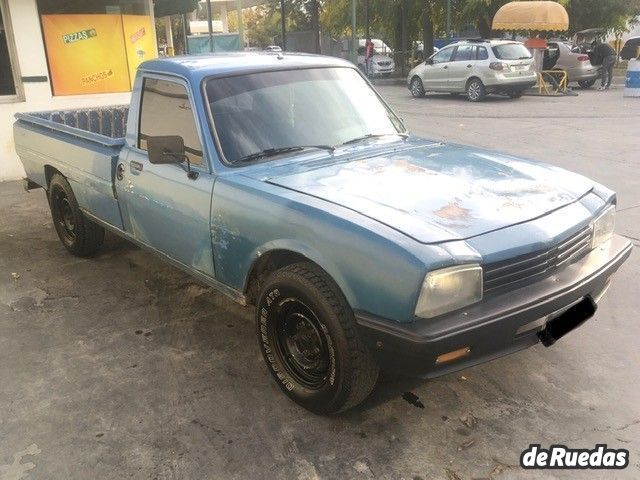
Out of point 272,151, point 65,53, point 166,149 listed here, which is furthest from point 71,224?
point 65,53

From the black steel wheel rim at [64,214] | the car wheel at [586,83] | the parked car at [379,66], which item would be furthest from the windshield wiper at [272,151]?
the parked car at [379,66]

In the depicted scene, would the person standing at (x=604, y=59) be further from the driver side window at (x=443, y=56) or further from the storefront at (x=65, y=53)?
the storefront at (x=65, y=53)

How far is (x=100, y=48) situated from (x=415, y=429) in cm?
902

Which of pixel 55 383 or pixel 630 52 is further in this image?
pixel 630 52

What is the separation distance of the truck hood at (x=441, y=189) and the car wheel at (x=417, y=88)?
1581 centimetres

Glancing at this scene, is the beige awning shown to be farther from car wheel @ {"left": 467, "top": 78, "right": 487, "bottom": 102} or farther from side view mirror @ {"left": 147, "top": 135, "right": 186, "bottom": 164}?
side view mirror @ {"left": 147, "top": 135, "right": 186, "bottom": 164}

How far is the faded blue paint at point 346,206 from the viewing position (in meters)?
2.54

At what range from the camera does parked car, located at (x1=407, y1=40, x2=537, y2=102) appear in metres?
16.4

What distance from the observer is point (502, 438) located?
2822 mm

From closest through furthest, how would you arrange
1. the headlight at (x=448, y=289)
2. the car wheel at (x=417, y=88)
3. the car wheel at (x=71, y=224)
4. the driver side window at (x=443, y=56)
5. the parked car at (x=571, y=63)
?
the headlight at (x=448, y=289) < the car wheel at (x=71, y=224) < the driver side window at (x=443, y=56) < the parked car at (x=571, y=63) < the car wheel at (x=417, y=88)

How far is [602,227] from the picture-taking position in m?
3.21

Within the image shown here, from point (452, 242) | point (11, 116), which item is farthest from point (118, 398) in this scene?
point (11, 116)

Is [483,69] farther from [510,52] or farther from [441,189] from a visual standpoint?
[441,189]

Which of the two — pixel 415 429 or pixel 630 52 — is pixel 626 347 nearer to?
pixel 415 429
